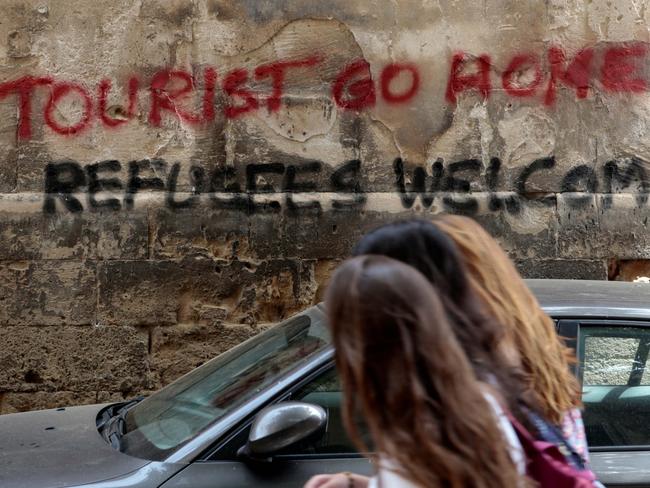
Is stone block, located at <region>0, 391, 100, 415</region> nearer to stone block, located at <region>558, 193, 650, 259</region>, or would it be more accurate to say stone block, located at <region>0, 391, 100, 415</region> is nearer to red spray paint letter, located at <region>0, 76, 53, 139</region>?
red spray paint letter, located at <region>0, 76, 53, 139</region>

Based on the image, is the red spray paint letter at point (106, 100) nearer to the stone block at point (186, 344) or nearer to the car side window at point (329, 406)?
the stone block at point (186, 344)

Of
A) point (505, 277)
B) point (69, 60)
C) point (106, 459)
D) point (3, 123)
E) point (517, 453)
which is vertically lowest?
point (106, 459)

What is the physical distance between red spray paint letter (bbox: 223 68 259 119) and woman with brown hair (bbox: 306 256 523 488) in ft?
17.0

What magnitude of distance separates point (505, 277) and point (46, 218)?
5.21 meters

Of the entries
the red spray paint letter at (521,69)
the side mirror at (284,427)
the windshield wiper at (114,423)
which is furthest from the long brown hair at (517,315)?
the red spray paint letter at (521,69)

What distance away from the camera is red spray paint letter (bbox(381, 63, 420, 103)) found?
6.69 m

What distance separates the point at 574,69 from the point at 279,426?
4.95 m

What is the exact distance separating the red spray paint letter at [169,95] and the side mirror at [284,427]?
Result: 13.8ft

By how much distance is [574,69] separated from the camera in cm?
680

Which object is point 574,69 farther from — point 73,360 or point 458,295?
point 458,295

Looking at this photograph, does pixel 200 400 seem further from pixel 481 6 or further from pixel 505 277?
pixel 481 6

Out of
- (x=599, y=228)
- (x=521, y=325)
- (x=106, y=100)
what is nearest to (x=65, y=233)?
(x=106, y=100)

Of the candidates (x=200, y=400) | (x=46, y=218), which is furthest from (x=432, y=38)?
(x=200, y=400)

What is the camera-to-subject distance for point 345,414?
1675 mm
